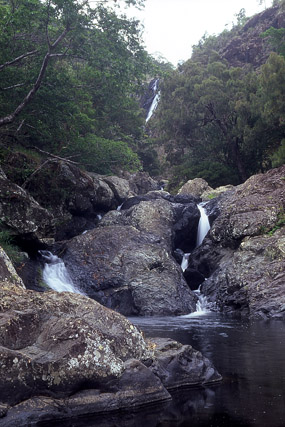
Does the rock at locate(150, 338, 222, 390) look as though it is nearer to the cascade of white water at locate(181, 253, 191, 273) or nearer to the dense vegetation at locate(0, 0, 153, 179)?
the dense vegetation at locate(0, 0, 153, 179)

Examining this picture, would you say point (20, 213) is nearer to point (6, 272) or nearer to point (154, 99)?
point (6, 272)

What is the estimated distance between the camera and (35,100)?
59.5 ft

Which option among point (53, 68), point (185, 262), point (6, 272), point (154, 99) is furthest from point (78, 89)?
point (154, 99)

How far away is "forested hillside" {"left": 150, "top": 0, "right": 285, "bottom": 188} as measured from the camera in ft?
86.6

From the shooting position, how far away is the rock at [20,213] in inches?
595

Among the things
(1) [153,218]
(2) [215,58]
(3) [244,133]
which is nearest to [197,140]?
(3) [244,133]

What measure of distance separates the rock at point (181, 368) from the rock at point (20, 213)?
32.5ft

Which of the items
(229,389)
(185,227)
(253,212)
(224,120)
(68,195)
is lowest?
(229,389)

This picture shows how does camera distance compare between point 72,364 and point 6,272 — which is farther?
point 6,272

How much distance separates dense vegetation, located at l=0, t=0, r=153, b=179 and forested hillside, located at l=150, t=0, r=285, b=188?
36.6 feet

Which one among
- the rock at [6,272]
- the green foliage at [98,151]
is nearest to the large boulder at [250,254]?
the green foliage at [98,151]

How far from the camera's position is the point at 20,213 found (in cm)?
1552

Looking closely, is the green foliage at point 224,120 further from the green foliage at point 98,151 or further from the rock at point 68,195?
the rock at point 68,195

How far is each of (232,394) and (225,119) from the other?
106 ft
